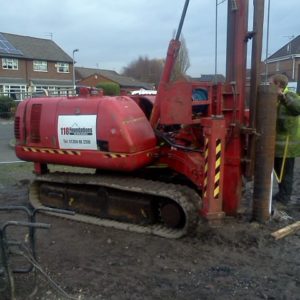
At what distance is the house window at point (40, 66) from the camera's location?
51875 mm

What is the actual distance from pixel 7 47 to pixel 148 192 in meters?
47.6

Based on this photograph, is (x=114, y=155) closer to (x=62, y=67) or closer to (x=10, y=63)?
(x=10, y=63)

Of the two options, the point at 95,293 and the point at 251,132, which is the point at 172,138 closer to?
the point at 251,132

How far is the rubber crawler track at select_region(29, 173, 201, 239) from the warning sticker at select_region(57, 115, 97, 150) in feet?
1.59

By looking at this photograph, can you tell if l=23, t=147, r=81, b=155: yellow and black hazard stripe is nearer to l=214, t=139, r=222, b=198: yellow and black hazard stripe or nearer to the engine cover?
the engine cover

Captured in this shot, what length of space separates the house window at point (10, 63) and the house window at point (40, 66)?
2.68 metres

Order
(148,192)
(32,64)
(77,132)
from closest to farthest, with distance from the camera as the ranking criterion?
(148,192) → (77,132) → (32,64)

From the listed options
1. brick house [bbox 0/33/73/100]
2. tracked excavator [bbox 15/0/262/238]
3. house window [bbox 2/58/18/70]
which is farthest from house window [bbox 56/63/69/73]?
tracked excavator [bbox 15/0/262/238]

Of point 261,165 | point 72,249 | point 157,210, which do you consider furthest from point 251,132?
point 72,249

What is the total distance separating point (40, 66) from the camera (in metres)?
52.5

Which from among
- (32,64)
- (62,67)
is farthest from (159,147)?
(62,67)

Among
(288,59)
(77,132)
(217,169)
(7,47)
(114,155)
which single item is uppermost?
(7,47)

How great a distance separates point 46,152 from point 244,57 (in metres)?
2.92

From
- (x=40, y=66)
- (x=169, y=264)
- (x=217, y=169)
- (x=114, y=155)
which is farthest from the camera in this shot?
(x=40, y=66)
